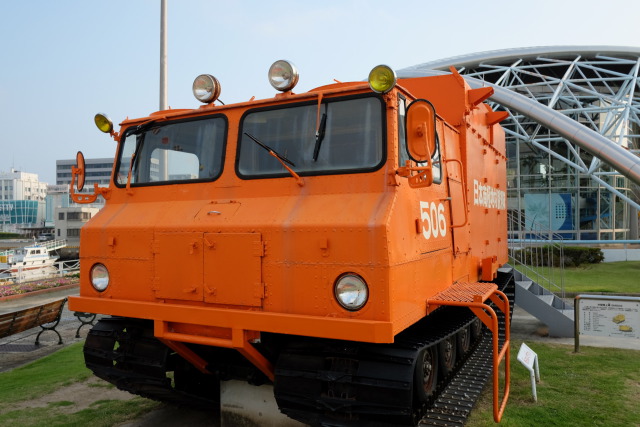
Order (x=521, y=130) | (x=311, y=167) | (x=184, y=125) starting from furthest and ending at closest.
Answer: (x=521, y=130), (x=184, y=125), (x=311, y=167)

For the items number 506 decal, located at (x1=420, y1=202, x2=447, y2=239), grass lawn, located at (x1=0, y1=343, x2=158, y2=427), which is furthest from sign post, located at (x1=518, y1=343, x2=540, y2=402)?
grass lawn, located at (x1=0, y1=343, x2=158, y2=427)

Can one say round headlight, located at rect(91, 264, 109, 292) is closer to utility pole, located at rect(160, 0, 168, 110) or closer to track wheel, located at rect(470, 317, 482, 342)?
track wheel, located at rect(470, 317, 482, 342)

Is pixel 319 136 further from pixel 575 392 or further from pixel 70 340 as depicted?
pixel 70 340

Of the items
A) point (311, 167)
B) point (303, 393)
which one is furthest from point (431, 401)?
point (311, 167)

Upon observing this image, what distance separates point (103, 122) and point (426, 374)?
393 cm

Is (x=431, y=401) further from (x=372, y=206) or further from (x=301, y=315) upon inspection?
(x=372, y=206)

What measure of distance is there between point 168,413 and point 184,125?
10.1 ft

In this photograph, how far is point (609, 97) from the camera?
29.8m

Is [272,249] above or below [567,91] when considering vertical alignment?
below

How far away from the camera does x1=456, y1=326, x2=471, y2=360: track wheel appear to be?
5.63 m

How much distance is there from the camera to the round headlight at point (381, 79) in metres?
3.62

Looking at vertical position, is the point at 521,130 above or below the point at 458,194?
above

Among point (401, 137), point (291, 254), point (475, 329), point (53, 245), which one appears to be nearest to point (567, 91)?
point (475, 329)

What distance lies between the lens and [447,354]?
17.0ft
